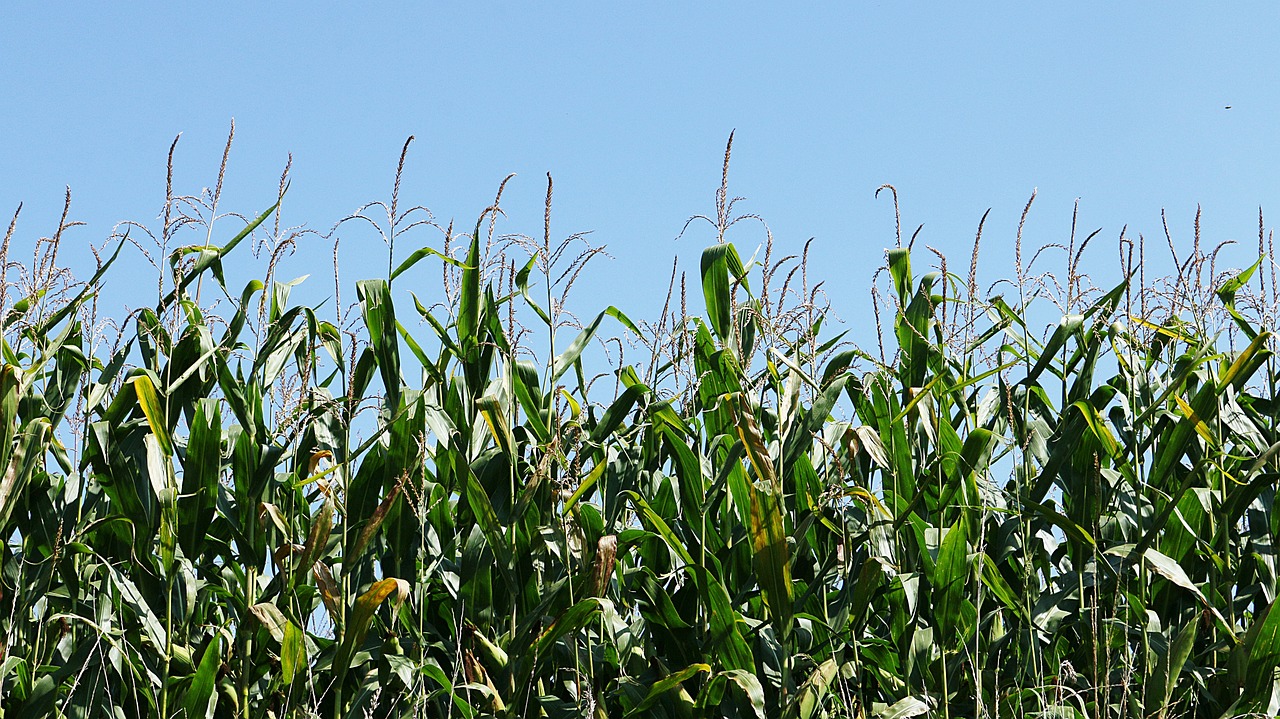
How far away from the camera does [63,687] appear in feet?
8.95

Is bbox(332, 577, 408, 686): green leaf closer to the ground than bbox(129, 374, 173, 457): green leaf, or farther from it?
closer to the ground

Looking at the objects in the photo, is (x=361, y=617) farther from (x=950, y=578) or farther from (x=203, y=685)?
(x=950, y=578)

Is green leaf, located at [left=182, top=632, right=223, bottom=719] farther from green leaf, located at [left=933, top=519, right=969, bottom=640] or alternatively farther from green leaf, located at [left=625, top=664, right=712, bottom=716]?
green leaf, located at [left=933, top=519, right=969, bottom=640]

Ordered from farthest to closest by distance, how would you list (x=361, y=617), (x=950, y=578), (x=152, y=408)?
(x=950, y=578) → (x=152, y=408) → (x=361, y=617)

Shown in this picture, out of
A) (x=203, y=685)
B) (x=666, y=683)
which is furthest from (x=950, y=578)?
(x=203, y=685)

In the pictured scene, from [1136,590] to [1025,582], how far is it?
37cm

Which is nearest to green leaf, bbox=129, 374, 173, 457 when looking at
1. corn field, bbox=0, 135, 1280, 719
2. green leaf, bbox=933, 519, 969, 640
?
corn field, bbox=0, 135, 1280, 719

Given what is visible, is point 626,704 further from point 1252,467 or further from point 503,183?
point 1252,467

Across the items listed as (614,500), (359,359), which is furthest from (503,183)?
(614,500)

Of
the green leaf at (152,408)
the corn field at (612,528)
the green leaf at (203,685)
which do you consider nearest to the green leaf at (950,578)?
the corn field at (612,528)

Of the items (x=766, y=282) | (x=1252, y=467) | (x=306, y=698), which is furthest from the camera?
(x=766, y=282)

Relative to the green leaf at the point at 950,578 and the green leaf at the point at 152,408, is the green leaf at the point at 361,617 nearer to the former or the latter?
the green leaf at the point at 152,408

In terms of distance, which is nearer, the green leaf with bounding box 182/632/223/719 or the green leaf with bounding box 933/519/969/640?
the green leaf with bounding box 182/632/223/719

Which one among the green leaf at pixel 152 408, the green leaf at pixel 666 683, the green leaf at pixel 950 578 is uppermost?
the green leaf at pixel 152 408
